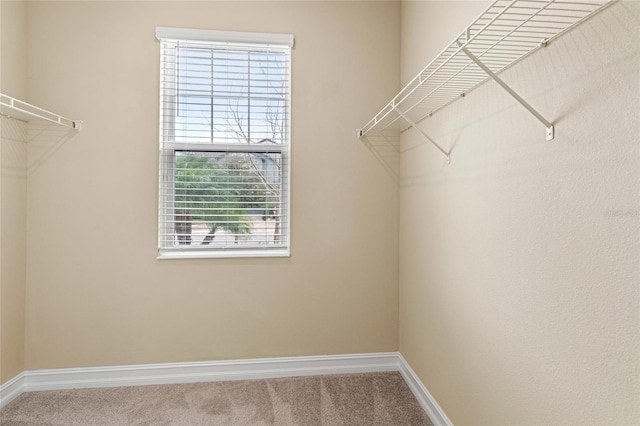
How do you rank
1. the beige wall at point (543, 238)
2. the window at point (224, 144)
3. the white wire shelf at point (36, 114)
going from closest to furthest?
the beige wall at point (543, 238)
the white wire shelf at point (36, 114)
the window at point (224, 144)

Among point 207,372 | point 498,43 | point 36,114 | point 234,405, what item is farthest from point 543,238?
point 36,114

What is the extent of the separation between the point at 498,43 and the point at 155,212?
1947mm

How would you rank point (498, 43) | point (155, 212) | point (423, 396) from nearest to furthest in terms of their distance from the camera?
point (498, 43)
point (423, 396)
point (155, 212)

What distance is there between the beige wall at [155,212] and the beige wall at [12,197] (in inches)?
1.9

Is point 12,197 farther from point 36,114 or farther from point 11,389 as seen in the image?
point 11,389

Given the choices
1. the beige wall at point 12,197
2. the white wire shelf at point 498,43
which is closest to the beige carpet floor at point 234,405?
the beige wall at point 12,197

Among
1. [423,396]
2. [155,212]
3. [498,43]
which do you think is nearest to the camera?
[498,43]

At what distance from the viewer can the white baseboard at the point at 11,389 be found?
1905mm

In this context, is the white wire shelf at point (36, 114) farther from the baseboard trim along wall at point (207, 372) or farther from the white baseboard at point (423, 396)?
the white baseboard at point (423, 396)

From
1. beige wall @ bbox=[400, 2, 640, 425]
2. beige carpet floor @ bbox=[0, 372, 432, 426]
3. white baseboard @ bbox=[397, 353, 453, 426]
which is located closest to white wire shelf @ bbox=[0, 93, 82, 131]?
beige carpet floor @ bbox=[0, 372, 432, 426]

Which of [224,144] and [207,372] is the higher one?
[224,144]

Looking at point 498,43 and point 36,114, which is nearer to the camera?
point 498,43

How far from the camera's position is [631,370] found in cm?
82

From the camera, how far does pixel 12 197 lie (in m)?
1.95
